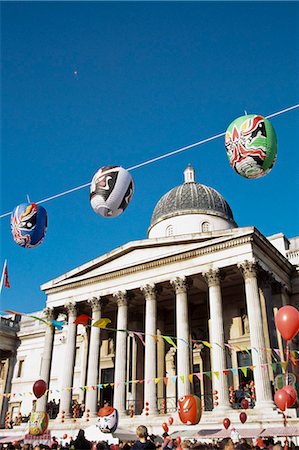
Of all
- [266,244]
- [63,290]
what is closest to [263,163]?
[266,244]

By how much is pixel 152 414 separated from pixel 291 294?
12.8 metres

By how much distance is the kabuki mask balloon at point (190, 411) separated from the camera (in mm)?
15547

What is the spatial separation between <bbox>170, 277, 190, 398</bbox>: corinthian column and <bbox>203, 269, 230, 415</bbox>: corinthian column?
1650mm

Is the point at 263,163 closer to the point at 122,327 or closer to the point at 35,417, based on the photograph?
the point at 35,417

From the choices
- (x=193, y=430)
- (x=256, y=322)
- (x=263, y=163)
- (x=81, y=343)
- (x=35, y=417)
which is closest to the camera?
(x=263, y=163)

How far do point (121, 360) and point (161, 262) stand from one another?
718cm

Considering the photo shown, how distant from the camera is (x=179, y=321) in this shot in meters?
27.8

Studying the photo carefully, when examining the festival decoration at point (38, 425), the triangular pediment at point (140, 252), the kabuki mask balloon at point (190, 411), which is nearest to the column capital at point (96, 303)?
the triangular pediment at point (140, 252)

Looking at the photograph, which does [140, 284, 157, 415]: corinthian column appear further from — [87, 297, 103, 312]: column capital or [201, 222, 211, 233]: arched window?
[201, 222, 211, 233]: arched window

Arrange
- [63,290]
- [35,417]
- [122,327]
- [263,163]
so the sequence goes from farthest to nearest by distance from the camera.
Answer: [63,290] → [122,327] → [35,417] → [263,163]

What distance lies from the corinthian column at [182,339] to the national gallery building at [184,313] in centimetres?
6

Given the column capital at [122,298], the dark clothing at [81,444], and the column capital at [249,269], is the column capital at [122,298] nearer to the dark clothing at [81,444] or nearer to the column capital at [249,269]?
the column capital at [249,269]

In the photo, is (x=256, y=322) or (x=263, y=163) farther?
(x=256, y=322)

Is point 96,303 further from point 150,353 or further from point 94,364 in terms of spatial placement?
point 150,353
